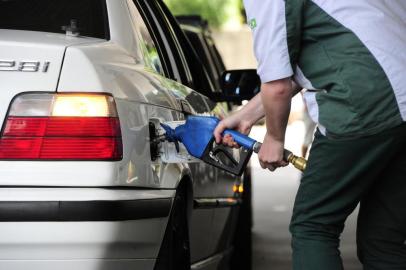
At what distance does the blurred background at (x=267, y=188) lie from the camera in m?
8.23

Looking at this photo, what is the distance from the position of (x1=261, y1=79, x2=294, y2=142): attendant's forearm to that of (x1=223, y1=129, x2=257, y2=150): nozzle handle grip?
0.66 ft

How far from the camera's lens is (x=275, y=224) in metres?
10.3

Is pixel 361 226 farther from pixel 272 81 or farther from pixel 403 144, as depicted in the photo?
pixel 272 81

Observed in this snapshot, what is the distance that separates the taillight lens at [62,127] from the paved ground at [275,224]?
4080 mm

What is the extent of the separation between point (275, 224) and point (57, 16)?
6.26m

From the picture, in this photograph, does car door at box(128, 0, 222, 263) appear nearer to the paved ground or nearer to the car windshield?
the car windshield

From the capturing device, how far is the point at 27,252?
11.2ft

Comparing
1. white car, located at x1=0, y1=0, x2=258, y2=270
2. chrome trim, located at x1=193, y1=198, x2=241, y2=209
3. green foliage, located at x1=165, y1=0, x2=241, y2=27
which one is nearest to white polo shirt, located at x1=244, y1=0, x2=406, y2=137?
white car, located at x1=0, y1=0, x2=258, y2=270

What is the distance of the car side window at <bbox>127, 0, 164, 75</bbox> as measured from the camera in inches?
170

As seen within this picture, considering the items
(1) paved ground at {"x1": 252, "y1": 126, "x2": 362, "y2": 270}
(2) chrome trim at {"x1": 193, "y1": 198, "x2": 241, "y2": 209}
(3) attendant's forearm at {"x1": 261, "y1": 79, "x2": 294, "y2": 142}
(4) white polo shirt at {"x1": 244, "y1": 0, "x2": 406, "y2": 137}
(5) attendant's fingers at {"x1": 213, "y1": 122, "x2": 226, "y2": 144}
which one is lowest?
(1) paved ground at {"x1": 252, "y1": 126, "x2": 362, "y2": 270}

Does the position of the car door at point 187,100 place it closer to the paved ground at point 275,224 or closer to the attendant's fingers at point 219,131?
the attendant's fingers at point 219,131

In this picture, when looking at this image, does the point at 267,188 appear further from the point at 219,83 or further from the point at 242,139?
the point at 242,139

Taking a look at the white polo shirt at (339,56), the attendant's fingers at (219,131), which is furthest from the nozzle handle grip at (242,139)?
the white polo shirt at (339,56)

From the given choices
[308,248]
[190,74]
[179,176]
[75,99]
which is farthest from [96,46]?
[190,74]
